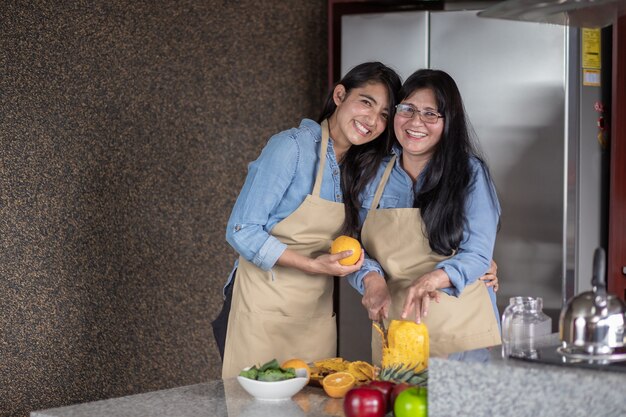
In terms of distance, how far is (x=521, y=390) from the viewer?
1620 millimetres

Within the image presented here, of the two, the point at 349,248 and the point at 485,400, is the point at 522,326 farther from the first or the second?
the point at 349,248

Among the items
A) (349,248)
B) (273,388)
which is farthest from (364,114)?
(273,388)

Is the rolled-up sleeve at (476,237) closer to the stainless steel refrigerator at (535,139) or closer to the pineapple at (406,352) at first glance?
the pineapple at (406,352)

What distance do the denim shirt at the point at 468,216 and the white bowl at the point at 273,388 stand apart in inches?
21.3

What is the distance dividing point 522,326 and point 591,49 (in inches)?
77.0

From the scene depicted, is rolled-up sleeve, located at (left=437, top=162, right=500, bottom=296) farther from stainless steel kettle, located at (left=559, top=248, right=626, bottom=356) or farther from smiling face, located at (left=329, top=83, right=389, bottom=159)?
stainless steel kettle, located at (left=559, top=248, right=626, bottom=356)

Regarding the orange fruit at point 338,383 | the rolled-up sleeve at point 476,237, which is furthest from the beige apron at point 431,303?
the orange fruit at point 338,383

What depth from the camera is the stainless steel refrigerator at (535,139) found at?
3.45 m

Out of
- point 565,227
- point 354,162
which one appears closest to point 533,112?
point 565,227

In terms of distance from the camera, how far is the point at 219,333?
2.76 metres

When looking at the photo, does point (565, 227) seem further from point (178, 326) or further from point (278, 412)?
point (278, 412)

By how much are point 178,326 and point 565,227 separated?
64.4 inches

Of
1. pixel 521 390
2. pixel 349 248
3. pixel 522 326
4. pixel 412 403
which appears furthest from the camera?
pixel 349 248

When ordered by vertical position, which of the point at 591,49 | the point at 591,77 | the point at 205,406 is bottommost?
the point at 205,406
